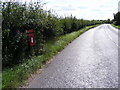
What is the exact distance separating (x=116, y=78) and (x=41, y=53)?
15.9ft

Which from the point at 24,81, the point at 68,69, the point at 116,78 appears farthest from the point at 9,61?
the point at 116,78

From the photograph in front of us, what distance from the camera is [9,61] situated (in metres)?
6.42

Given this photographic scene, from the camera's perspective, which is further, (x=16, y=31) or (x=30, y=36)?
(x=30, y=36)

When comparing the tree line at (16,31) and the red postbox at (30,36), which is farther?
the red postbox at (30,36)

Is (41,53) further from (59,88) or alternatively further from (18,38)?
(59,88)

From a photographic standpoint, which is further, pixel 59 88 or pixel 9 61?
pixel 9 61

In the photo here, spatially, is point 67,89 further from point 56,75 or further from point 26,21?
point 26,21

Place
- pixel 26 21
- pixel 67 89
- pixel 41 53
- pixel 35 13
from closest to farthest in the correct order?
1. pixel 67 89
2. pixel 26 21
3. pixel 35 13
4. pixel 41 53

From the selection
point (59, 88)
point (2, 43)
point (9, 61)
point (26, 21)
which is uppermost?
point (26, 21)

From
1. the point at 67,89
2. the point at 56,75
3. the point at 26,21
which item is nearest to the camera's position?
the point at 67,89

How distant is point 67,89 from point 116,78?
79.6 inches

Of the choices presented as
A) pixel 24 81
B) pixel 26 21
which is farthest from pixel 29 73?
pixel 26 21

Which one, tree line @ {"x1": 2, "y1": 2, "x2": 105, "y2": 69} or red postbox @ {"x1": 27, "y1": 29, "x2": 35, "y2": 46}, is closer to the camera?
tree line @ {"x1": 2, "y1": 2, "x2": 105, "y2": 69}

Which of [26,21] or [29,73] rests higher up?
[26,21]
